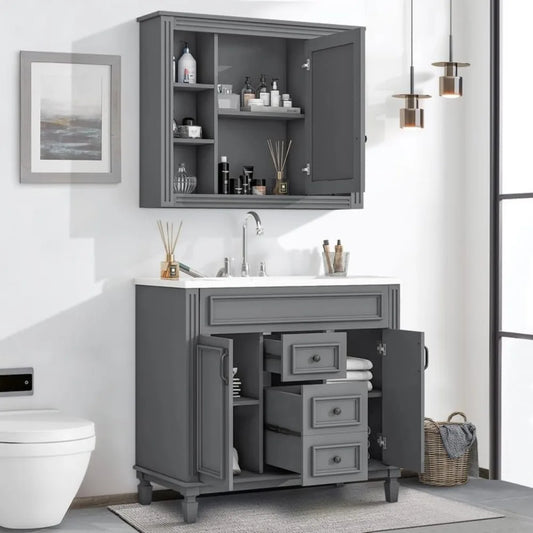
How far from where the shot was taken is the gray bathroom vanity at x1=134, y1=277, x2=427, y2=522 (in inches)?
167

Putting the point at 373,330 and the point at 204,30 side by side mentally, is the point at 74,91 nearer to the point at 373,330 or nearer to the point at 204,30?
the point at 204,30

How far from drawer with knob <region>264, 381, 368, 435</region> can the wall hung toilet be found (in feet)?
2.43

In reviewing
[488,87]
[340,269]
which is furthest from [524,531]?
[488,87]

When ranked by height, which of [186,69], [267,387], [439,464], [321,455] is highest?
[186,69]

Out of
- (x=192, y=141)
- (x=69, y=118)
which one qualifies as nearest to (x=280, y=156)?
(x=192, y=141)

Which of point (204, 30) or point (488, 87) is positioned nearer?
point (204, 30)

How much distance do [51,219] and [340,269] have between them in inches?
52.1

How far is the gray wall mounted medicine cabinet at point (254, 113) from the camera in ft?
14.8

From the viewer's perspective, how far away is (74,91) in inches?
179

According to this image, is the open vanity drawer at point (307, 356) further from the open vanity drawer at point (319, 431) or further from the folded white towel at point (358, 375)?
the folded white towel at point (358, 375)

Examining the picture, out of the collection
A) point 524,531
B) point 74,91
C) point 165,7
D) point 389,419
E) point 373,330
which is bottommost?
point 524,531

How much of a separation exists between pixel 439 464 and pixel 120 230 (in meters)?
1.80

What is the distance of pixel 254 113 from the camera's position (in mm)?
4758

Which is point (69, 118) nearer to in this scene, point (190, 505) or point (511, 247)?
point (190, 505)
